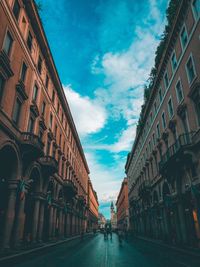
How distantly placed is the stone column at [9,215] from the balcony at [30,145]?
282 centimetres

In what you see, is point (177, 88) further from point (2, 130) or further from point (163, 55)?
point (2, 130)

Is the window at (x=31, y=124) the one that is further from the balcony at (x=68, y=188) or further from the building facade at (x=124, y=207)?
the building facade at (x=124, y=207)

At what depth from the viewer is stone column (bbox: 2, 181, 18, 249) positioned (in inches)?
598

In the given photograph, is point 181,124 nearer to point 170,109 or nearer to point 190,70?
point 170,109

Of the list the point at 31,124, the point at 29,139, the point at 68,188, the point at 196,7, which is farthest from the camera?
the point at 68,188

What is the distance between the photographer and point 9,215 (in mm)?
15781

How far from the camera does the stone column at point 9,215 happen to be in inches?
598

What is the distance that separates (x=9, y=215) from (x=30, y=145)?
5.46 metres

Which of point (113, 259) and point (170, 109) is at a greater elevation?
point (170, 109)

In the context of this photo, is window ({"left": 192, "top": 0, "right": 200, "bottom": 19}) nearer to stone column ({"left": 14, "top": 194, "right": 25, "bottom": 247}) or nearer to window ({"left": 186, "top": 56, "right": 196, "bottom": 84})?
window ({"left": 186, "top": 56, "right": 196, "bottom": 84})

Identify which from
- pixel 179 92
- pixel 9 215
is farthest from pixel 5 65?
pixel 179 92

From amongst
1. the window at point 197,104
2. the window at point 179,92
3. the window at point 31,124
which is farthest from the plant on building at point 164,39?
the window at point 31,124

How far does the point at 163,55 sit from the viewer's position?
25609 mm

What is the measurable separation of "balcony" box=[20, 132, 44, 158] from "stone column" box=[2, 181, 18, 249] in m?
2.82
